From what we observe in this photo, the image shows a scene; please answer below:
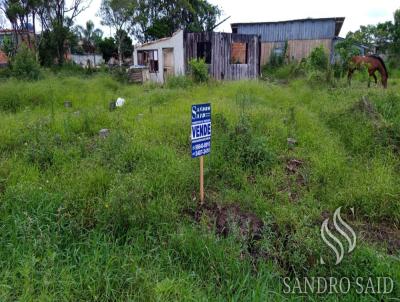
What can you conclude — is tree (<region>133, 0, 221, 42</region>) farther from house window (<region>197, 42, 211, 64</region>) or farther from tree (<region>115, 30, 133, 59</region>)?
→ house window (<region>197, 42, 211, 64</region>)

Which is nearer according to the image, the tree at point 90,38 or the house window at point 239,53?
the house window at point 239,53

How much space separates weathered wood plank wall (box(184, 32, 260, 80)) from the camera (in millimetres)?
11445

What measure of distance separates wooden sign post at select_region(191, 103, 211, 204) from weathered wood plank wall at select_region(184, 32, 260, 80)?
9.11 meters

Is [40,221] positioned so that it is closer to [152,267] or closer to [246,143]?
[152,267]

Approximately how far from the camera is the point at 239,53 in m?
12.8

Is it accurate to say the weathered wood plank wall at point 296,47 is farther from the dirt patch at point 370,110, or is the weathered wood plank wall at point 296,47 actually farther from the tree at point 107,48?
the tree at point 107,48

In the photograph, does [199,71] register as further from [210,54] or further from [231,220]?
[231,220]

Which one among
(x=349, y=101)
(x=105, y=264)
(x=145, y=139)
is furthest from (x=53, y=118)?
(x=349, y=101)

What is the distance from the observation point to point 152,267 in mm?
2182

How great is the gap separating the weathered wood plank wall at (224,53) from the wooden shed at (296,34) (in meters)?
3.99

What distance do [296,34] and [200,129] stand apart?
51.9 ft

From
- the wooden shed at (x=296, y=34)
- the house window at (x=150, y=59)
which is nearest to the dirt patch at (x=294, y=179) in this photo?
the house window at (x=150, y=59)

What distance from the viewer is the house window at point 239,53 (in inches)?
495

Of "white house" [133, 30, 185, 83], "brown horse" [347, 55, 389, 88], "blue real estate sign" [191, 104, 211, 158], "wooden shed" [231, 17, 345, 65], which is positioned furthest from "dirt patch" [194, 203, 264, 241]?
"wooden shed" [231, 17, 345, 65]
